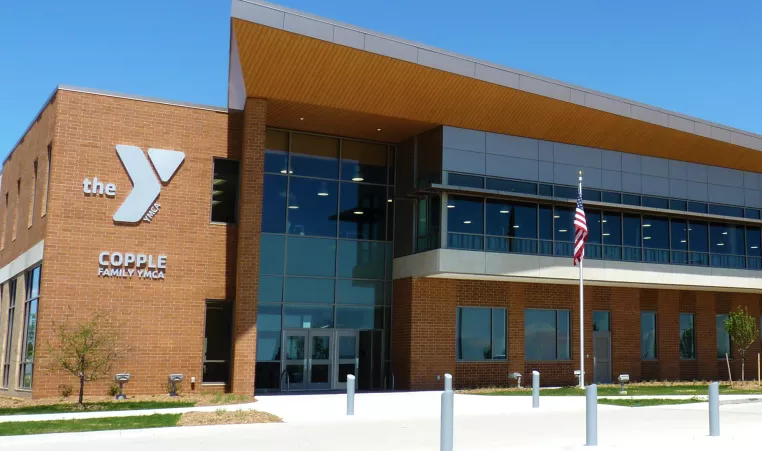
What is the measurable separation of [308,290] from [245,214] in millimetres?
4718

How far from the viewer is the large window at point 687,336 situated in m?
35.7

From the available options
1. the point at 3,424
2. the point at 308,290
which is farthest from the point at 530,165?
the point at 3,424

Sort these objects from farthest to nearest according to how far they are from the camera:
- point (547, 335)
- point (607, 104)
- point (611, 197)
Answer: point (611, 197) < point (547, 335) < point (607, 104)

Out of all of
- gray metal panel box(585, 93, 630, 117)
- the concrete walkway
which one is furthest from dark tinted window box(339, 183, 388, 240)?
the concrete walkway

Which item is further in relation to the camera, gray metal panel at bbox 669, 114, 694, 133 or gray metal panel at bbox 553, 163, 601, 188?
gray metal panel at bbox 669, 114, 694, 133

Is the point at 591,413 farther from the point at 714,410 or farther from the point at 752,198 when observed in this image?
the point at 752,198

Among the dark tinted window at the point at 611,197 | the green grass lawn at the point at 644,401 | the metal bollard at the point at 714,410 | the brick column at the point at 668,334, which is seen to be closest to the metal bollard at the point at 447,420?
the metal bollard at the point at 714,410

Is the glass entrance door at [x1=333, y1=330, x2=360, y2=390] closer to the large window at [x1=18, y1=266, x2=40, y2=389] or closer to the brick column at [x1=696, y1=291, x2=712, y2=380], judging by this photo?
the large window at [x1=18, y1=266, x2=40, y2=389]

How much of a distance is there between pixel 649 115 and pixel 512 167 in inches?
260

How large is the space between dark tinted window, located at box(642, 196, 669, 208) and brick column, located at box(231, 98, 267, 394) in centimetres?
1699

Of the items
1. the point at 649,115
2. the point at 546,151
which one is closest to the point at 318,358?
Result: the point at 546,151

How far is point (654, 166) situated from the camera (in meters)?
34.1

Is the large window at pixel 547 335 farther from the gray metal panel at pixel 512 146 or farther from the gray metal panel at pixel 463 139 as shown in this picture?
the gray metal panel at pixel 463 139

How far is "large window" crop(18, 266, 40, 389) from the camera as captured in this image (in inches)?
1048
